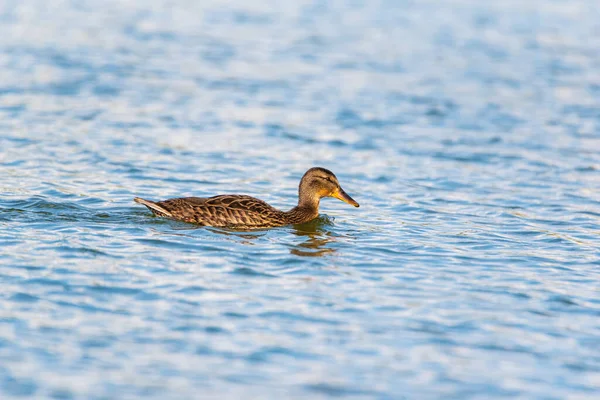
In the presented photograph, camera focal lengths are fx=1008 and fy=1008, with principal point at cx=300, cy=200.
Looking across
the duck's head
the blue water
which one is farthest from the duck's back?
the duck's head

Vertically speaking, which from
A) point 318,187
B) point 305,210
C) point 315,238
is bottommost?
point 315,238

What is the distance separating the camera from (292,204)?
45.9ft

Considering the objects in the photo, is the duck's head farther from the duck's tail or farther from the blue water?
the duck's tail

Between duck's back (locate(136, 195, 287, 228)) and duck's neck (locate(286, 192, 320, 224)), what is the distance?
64cm

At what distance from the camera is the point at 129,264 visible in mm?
9961

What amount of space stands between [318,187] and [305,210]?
1.10 ft

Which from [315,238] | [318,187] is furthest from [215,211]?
[318,187]

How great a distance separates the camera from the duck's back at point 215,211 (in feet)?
38.8

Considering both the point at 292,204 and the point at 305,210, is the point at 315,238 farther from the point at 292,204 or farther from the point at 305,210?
the point at 292,204

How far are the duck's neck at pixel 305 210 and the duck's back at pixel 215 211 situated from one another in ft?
2.09

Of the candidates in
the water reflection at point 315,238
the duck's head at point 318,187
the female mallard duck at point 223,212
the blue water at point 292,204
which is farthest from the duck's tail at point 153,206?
the duck's head at point 318,187

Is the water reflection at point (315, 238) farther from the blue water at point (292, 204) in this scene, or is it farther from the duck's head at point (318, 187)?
the duck's head at point (318, 187)

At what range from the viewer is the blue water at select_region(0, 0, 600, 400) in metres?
7.73

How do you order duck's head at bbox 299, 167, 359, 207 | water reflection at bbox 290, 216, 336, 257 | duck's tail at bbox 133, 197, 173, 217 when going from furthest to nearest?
duck's head at bbox 299, 167, 359, 207, duck's tail at bbox 133, 197, 173, 217, water reflection at bbox 290, 216, 336, 257
